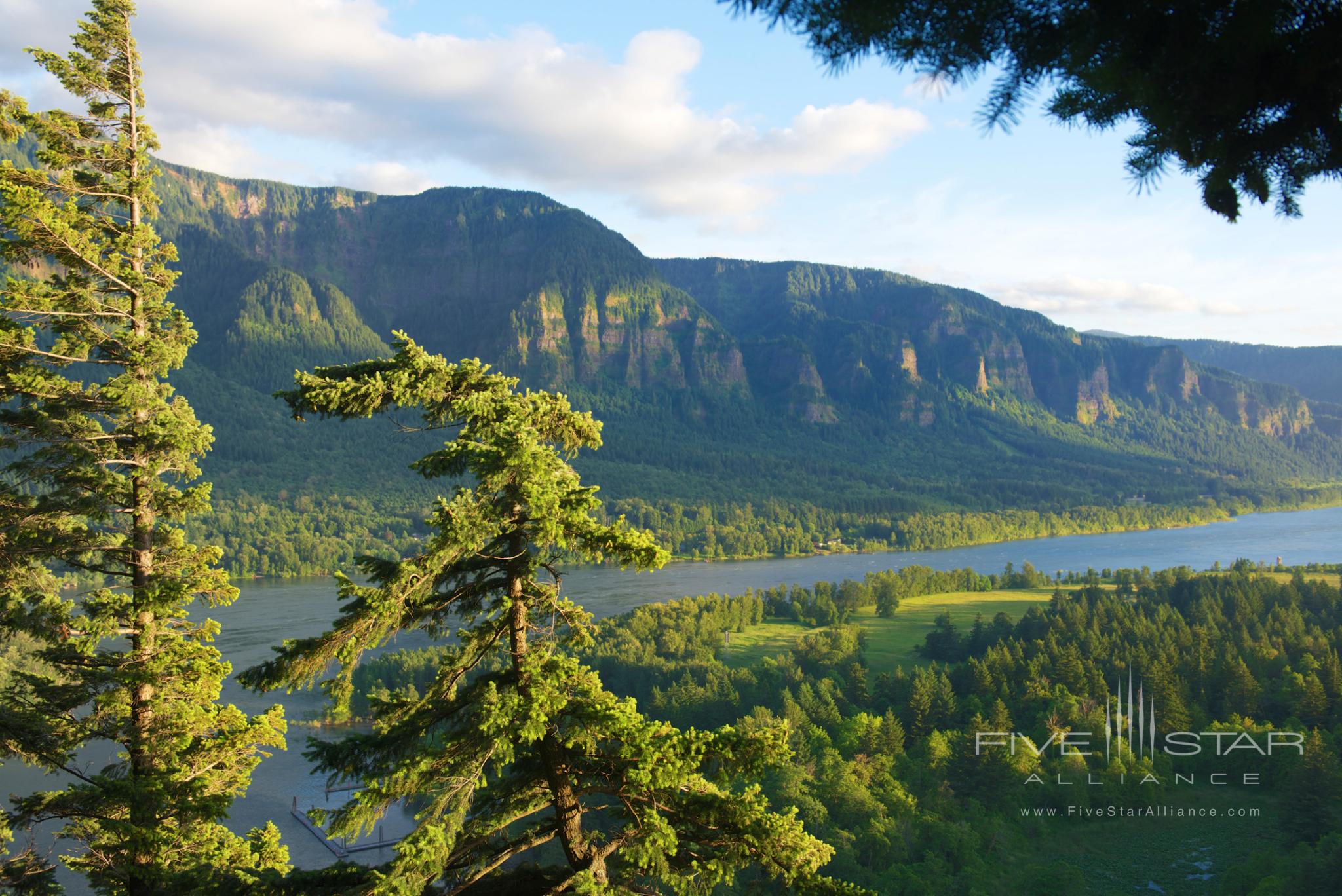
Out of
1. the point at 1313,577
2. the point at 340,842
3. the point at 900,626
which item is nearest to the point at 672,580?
the point at 900,626

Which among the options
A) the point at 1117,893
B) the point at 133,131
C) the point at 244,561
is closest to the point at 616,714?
the point at 133,131

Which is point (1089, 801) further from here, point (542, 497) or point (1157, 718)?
point (542, 497)

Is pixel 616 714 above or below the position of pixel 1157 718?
above

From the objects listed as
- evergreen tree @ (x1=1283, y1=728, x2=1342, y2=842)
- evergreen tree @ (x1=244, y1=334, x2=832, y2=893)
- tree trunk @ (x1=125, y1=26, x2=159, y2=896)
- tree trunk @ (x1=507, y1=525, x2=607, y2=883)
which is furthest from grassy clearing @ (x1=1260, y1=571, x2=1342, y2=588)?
tree trunk @ (x1=125, y1=26, x2=159, y2=896)

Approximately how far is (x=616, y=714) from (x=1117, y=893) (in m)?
27.9

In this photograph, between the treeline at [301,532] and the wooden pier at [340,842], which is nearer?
the wooden pier at [340,842]

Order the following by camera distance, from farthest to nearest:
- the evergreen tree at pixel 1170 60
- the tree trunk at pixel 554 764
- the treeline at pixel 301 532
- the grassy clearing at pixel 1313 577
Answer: the treeline at pixel 301 532
the grassy clearing at pixel 1313 577
the tree trunk at pixel 554 764
the evergreen tree at pixel 1170 60

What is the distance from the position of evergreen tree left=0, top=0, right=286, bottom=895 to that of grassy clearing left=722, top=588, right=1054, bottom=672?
52.5 m

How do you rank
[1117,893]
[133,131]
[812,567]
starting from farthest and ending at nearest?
[812,567]
[1117,893]
[133,131]

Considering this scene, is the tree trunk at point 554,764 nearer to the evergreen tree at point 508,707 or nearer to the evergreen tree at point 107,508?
the evergreen tree at point 508,707

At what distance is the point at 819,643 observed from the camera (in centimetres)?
6041

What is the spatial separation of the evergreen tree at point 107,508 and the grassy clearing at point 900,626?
52471mm

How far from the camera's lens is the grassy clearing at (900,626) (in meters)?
62.8

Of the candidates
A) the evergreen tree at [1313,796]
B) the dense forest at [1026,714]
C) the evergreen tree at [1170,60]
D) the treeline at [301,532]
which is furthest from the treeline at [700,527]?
the evergreen tree at [1170,60]
